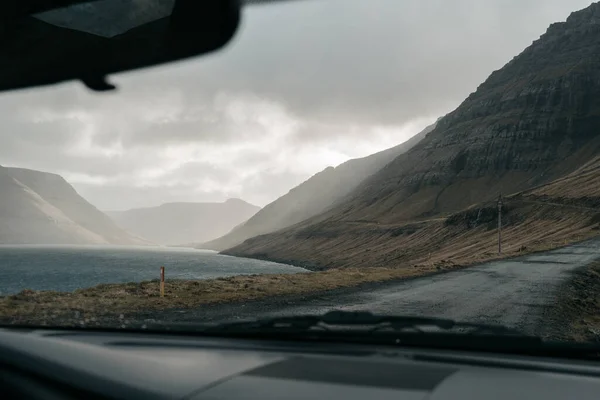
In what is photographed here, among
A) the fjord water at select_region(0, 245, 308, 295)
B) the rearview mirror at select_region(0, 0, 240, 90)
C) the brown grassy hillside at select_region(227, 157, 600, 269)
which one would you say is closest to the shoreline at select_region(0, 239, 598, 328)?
the rearview mirror at select_region(0, 0, 240, 90)

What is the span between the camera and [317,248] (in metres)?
157

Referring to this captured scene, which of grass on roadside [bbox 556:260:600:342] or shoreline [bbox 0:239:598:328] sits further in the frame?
shoreline [bbox 0:239:598:328]

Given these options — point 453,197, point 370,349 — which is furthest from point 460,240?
point 370,349

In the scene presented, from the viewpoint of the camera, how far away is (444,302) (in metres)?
14.5

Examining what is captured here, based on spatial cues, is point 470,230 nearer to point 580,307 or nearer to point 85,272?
point 85,272

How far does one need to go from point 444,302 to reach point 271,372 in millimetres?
13084

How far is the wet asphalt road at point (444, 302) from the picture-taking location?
11727 mm

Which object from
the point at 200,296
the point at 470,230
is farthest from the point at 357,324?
the point at 470,230

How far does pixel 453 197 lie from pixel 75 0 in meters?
194

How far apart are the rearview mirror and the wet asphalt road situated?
502 centimetres

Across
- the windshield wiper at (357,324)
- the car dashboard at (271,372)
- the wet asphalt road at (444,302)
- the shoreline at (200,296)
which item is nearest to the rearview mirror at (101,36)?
the car dashboard at (271,372)

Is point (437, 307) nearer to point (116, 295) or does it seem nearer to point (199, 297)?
point (199, 297)

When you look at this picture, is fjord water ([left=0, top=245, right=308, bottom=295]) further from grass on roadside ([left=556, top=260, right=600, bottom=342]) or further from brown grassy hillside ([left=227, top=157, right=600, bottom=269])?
grass on roadside ([left=556, top=260, right=600, bottom=342])

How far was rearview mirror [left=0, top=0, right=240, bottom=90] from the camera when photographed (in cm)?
359
